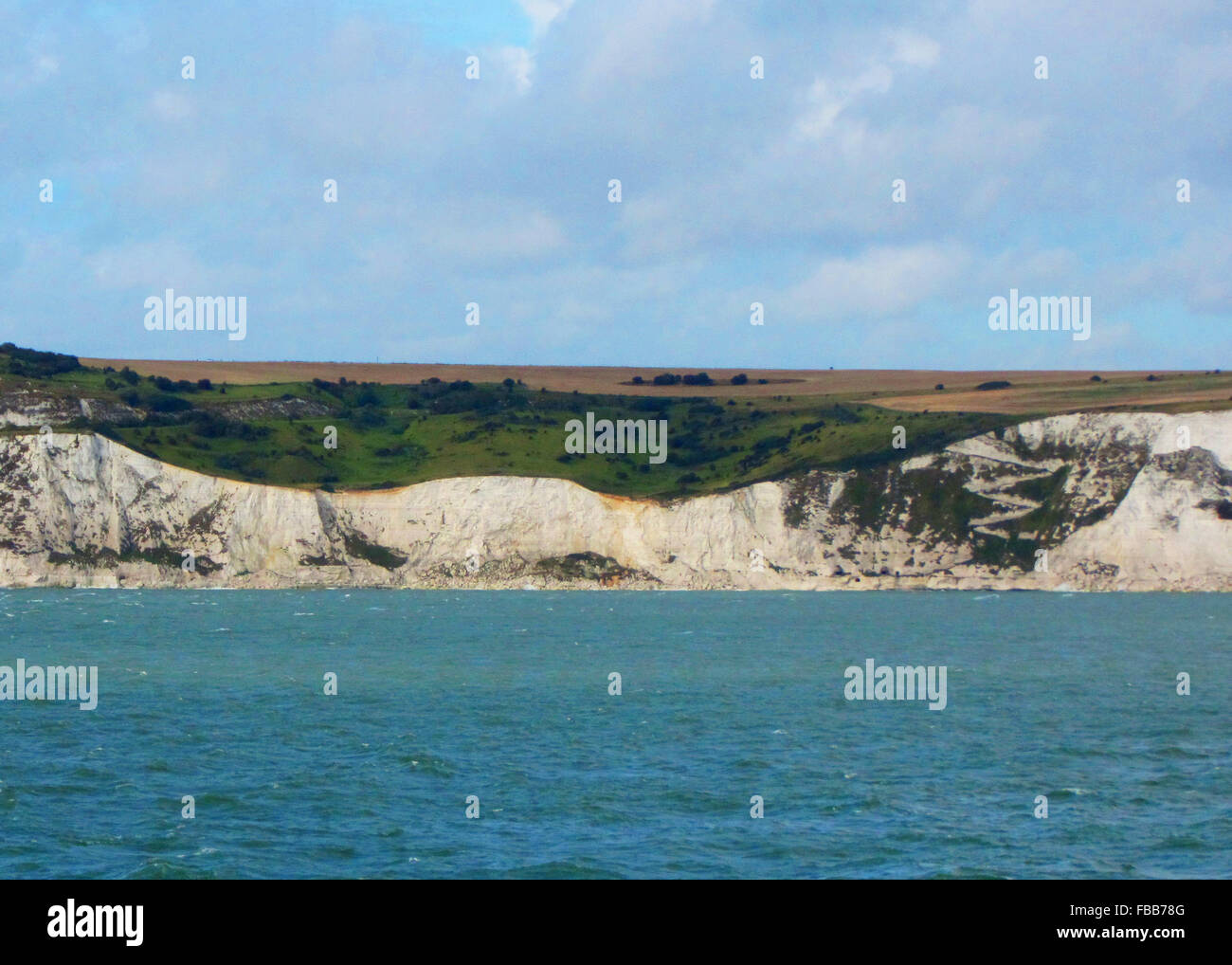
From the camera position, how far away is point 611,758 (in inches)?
1305

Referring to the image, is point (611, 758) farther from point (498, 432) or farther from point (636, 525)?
point (498, 432)

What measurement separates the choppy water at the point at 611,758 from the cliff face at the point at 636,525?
145 ft

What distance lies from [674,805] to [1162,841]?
31.5 feet

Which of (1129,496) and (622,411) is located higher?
(622,411)

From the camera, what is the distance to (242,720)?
39281 millimetres

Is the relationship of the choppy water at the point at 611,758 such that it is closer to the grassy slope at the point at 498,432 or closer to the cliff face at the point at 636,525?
the cliff face at the point at 636,525

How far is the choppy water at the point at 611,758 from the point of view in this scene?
23922 mm

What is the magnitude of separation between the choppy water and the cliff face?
4408 centimetres

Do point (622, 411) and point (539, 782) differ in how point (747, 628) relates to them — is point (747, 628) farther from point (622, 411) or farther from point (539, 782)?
point (622, 411)

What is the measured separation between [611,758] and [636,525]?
8474 cm

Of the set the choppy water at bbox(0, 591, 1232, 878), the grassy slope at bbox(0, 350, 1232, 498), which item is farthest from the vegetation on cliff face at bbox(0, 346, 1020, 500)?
the choppy water at bbox(0, 591, 1232, 878)

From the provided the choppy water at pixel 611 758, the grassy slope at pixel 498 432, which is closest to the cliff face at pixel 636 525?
the grassy slope at pixel 498 432

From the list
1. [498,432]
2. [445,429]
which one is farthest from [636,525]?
[445,429]
